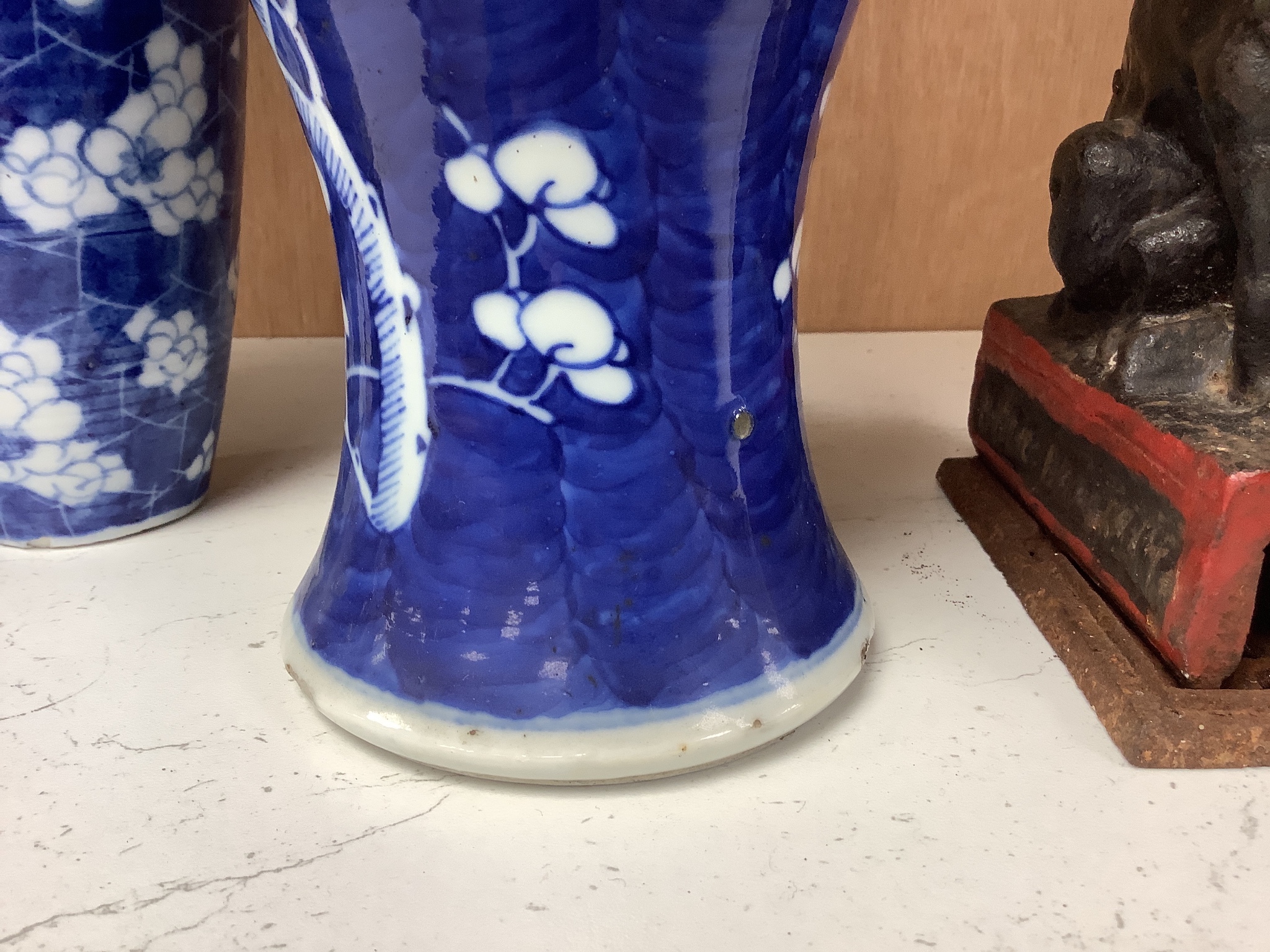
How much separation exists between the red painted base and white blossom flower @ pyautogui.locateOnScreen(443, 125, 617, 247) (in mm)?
186

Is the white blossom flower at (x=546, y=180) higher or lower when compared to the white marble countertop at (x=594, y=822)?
higher

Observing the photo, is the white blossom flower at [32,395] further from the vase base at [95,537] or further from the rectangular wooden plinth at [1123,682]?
the rectangular wooden plinth at [1123,682]

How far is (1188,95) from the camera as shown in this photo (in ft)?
1.22

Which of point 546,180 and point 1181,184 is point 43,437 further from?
point 1181,184

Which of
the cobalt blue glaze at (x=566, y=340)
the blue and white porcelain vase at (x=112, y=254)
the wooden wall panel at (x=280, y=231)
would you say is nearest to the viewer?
the cobalt blue glaze at (x=566, y=340)

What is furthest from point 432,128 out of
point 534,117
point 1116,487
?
point 1116,487

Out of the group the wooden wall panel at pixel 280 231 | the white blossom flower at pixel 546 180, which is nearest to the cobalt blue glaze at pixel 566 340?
the white blossom flower at pixel 546 180

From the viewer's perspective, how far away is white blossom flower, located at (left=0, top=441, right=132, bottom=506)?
0.43 meters

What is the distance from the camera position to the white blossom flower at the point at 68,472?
43cm

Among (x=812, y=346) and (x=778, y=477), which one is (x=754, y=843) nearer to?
(x=778, y=477)

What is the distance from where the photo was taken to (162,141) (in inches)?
15.8

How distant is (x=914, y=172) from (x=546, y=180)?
506 millimetres

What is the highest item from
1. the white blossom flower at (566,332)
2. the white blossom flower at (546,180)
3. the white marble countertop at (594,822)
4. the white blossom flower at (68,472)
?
the white blossom flower at (546,180)

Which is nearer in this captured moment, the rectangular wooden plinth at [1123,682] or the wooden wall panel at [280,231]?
the rectangular wooden plinth at [1123,682]
